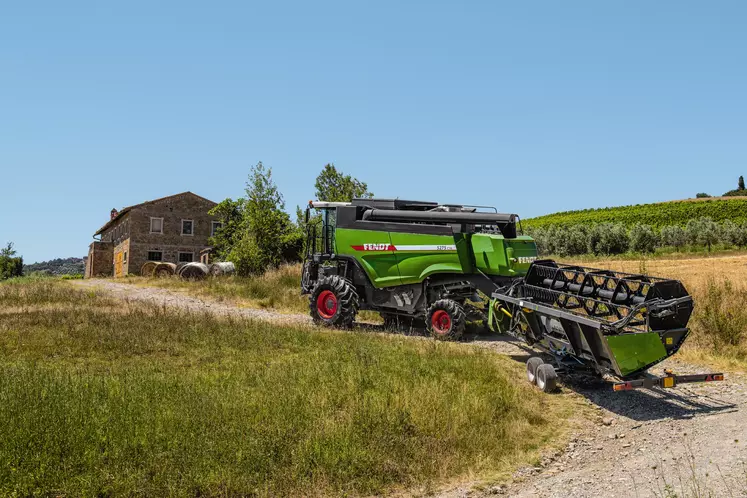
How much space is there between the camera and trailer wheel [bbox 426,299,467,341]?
37.2 feet

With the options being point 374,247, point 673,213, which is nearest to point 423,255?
point 374,247

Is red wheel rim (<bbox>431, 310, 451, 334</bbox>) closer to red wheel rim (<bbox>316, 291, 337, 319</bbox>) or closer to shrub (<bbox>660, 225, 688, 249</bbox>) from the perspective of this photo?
red wheel rim (<bbox>316, 291, 337, 319</bbox>)

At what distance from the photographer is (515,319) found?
9.42 metres

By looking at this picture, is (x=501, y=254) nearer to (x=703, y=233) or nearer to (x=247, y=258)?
(x=247, y=258)

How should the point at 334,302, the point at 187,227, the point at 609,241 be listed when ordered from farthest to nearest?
the point at 609,241
the point at 187,227
the point at 334,302

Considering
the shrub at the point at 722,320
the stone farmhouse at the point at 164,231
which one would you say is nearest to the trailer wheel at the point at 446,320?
the shrub at the point at 722,320

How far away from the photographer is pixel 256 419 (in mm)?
6039

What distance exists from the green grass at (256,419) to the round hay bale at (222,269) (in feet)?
65.3

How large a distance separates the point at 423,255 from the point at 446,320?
1.59 m

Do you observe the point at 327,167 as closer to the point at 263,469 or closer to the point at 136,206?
the point at 136,206

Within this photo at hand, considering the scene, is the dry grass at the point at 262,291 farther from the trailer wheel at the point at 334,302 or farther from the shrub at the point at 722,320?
the shrub at the point at 722,320

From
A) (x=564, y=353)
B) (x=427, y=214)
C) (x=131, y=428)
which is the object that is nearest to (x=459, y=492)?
(x=131, y=428)

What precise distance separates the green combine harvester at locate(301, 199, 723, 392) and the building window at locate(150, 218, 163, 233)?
98.2 ft

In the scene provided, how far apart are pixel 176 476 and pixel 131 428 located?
1.09m
